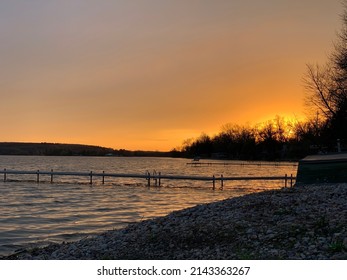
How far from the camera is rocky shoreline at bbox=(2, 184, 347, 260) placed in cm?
Answer: 714

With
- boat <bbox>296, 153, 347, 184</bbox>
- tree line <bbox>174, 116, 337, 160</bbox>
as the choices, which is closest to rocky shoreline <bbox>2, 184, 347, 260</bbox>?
boat <bbox>296, 153, 347, 184</bbox>

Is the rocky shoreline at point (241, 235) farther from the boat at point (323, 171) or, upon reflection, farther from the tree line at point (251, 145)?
the tree line at point (251, 145)

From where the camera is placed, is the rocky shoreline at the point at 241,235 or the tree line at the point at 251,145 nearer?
the rocky shoreline at the point at 241,235

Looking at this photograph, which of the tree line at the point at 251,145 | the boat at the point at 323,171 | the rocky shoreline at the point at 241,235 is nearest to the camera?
the rocky shoreline at the point at 241,235

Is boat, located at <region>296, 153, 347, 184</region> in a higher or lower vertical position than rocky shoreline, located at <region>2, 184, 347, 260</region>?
higher

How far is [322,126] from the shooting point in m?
43.6

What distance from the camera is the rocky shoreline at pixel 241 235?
23.4 ft

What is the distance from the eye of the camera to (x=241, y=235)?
827 cm

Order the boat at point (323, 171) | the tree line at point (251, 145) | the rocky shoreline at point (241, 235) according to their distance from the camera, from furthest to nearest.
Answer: the tree line at point (251, 145) < the boat at point (323, 171) < the rocky shoreline at point (241, 235)

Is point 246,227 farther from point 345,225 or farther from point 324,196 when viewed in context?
point 324,196

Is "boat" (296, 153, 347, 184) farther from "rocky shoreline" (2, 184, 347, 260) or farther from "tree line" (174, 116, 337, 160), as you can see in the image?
"tree line" (174, 116, 337, 160)

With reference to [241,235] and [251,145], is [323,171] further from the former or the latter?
[251,145]

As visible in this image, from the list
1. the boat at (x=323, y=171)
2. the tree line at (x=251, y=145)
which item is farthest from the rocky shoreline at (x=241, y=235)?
the tree line at (x=251, y=145)
